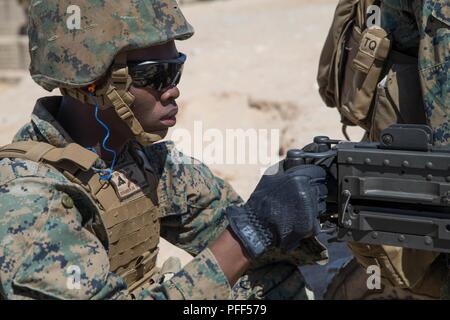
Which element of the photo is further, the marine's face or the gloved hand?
the marine's face

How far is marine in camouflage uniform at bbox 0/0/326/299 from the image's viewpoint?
2484mm

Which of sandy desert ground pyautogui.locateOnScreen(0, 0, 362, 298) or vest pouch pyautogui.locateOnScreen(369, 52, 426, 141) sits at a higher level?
vest pouch pyautogui.locateOnScreen(369, 52, 426, 141)

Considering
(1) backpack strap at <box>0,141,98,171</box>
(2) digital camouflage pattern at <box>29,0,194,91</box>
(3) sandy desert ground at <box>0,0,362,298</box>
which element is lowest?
(3) sandy desert ground at <box>0,0,362,298</box>

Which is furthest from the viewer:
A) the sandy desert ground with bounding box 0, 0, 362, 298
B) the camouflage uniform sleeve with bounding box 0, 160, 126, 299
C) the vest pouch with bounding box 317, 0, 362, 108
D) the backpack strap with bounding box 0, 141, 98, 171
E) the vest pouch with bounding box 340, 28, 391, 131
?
the sandy desert ground with bounding box 0, 0, 362, 298

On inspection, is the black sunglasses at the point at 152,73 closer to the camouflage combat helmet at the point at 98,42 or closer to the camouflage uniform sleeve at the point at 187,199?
the camouflage combat helmet at the point at 98,42

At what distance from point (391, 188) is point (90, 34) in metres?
1.19

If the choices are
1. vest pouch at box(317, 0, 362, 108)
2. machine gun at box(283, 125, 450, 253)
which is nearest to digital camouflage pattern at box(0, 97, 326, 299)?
machine gun at box(283, 125, 450, 253)

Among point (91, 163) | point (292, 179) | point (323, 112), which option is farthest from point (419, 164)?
point (323, 112)

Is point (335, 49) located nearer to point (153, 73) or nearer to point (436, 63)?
point (436, 63)

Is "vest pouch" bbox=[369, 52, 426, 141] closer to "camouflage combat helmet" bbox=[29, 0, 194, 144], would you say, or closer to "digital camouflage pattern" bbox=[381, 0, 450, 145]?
"digital camouflage pattern" bbox=[381, 0, 450, 145]

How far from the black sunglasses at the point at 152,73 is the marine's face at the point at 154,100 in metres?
0.02

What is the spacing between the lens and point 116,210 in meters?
2.96

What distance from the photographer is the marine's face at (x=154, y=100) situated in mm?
2920

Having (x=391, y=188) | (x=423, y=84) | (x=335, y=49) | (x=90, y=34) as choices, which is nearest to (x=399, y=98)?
(x=423, y=84)
